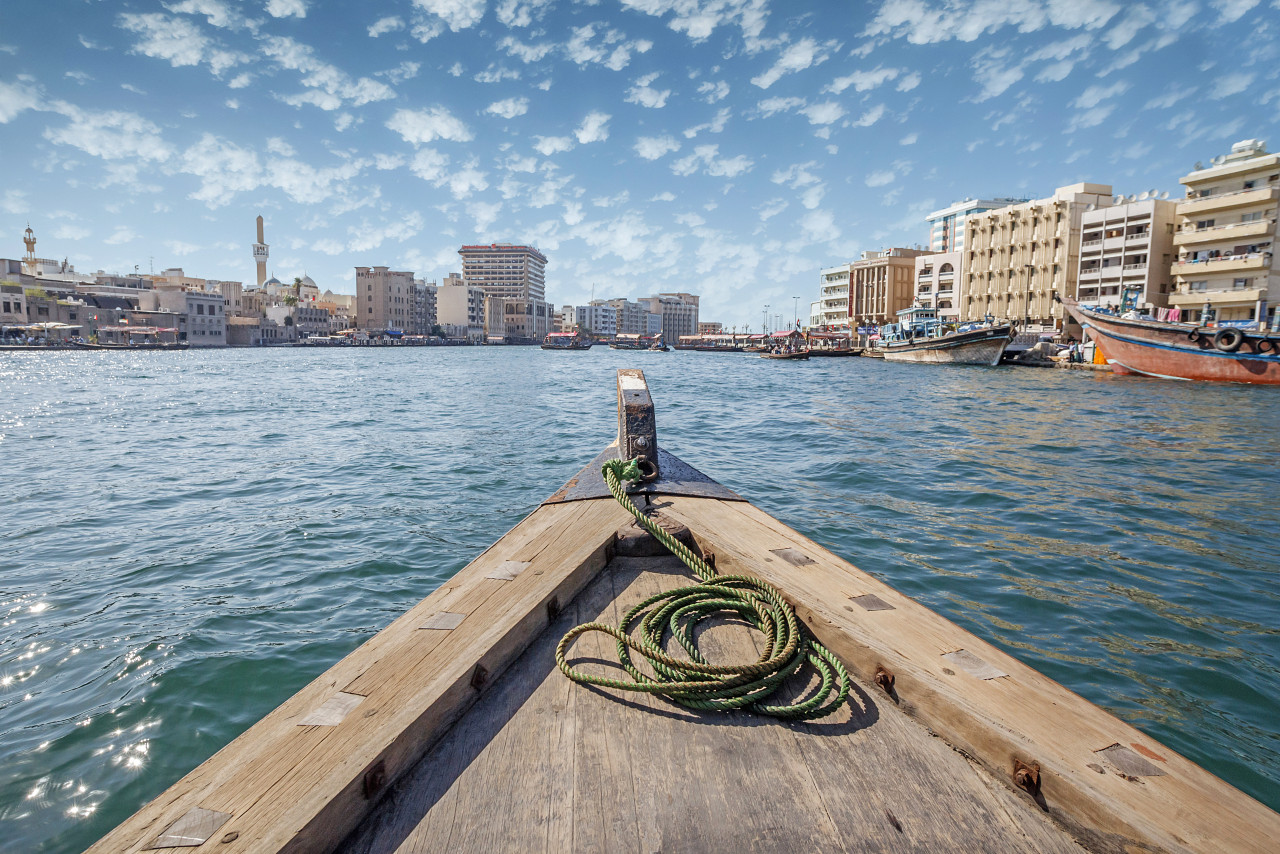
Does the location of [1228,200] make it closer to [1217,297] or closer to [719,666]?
[1217,297]

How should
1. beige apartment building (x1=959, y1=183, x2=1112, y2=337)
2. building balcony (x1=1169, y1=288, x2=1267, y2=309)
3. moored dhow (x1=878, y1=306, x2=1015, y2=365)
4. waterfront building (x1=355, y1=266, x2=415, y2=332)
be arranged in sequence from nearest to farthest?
building balcony (x1=1169, y1=288, x2=1267, y2=309) → moored dhow (x1=878, y1=306, x2=1015, y2=365) → beige apartment building (x1=959, y1=183, x2=1112, y2=337) → waterfront building (x1=355, y1=266, x2=415, y2=332)

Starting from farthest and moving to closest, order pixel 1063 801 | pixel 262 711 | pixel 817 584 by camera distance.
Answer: pixel 262 711 → pixel 817 584 → pixel 1063 801

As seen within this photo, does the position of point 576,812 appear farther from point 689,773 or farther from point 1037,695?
point 1037,695

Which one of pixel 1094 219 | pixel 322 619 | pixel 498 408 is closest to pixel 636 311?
pixel 1094 219

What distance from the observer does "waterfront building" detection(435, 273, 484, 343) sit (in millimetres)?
143875

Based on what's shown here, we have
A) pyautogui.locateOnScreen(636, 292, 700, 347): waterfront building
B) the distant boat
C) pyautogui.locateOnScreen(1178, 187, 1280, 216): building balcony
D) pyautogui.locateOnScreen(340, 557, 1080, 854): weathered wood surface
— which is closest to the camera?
pyautogui.locateOnScreen(340, 557, 1080, 854): weathered wood surface

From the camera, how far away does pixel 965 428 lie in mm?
15281

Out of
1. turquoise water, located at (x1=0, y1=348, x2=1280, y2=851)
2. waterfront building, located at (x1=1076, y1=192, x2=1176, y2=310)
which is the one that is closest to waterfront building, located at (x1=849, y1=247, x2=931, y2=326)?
waterfront building, located at (x1=1076, y1=192, x2=1176, y2=310)

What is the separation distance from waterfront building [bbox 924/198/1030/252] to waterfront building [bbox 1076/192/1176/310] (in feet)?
146

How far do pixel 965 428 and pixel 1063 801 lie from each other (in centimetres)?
1523

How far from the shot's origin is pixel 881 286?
84.4 meters

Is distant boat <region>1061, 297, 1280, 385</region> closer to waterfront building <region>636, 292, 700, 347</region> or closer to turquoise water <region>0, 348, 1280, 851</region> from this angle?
turquoise water <region>0, 348, 1280, 851</region>

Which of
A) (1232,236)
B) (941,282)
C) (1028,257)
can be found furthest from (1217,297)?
(941,282)

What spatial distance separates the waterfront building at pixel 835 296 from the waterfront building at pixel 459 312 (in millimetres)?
79414
